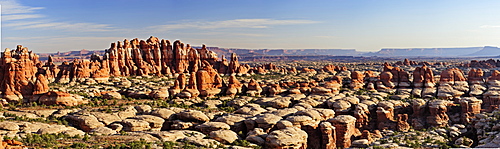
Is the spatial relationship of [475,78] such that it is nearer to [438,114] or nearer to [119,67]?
[438,114]

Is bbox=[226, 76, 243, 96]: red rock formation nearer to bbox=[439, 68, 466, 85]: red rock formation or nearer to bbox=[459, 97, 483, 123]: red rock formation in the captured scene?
A: bbox=[459, 97, 483, 123]: red rock formation

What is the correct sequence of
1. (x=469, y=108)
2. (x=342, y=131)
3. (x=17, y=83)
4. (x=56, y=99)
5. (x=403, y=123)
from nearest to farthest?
(x=342, y=131) → (x=56, y=99) → (x=403, y=123) → (x=469, y=108) → (x=17, y=83)

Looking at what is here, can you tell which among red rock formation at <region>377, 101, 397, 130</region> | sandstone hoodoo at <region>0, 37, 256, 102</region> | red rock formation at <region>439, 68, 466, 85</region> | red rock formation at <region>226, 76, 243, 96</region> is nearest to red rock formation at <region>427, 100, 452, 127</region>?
red rock formation at <region>377, 101, 397, 130</region>

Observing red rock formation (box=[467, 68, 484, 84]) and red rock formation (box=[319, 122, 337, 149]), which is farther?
red rock formation (box=[467, 68, 484, 84])

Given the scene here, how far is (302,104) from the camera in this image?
208ft

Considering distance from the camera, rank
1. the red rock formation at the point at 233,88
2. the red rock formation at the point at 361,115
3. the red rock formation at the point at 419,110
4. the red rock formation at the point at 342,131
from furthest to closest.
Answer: the red rock formation at the point at 233,88 < the red rock formation at the point at 419,110 < the red rock formation at the point at 361,115 < the red rock formation at the point at 342,131

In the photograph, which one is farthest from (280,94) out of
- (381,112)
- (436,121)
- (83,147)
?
(83,147)

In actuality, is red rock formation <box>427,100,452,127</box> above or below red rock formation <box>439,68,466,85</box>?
below

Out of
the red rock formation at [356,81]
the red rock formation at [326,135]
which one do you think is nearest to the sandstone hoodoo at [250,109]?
the red rock formation at [326,135]

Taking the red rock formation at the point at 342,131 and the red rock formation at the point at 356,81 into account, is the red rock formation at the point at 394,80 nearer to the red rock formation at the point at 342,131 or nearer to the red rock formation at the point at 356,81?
the red rock formation at the point at 356,81

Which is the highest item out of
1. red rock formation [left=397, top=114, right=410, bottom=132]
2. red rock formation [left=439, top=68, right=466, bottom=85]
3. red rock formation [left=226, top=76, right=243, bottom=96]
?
red rock formation [left=439, top=68, right=466, bottom=85]

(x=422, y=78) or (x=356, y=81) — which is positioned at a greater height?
(x=422, y=78)

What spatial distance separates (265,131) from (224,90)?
98.0 feet

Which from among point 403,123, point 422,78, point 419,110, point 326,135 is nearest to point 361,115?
point 403,123
